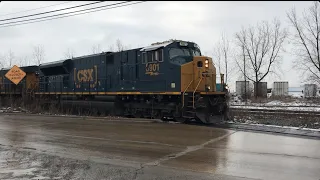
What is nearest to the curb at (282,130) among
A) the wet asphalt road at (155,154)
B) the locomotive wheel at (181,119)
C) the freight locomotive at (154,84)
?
the wet asphalt road at (155,154)

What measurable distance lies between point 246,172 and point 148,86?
32.8 feet

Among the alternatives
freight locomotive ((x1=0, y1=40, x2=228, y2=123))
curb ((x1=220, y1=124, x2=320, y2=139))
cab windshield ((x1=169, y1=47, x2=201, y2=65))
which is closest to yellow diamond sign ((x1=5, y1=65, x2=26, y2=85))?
freight locomotive ((x1=0, y1=40, x2=228, y2=123))

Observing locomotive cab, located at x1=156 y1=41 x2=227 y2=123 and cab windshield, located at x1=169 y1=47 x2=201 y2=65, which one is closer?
locomotive cab, located at x1=156 y1=41 x2=227 y2=123

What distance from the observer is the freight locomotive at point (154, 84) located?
575 inches

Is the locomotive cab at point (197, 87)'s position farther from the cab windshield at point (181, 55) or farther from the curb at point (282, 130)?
the curb at point (282, 130)

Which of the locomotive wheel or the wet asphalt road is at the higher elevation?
the locomotive wheel

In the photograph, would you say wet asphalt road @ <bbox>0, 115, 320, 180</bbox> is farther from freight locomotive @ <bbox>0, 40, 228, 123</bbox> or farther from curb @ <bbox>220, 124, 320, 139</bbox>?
freight locomotive @ <bbox>0, 40, 228, 123</bbox>

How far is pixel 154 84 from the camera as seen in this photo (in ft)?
51.6

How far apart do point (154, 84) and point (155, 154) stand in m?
7.79

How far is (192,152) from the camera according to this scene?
8.37 m

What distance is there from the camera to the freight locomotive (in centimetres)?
1462

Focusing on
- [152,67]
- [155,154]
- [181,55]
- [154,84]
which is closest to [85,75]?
[152,67]

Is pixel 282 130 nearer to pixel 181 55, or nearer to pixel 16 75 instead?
pixel 181 55

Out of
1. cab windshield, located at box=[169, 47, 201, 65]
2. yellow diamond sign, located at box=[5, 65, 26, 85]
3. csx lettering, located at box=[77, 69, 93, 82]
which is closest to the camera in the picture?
cab windshield, located at box=[169, 47, 201, 65]
